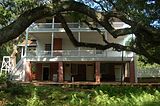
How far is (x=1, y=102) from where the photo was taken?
40.1 ft

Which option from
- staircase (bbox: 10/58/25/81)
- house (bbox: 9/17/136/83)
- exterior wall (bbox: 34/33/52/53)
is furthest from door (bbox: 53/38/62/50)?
staircase (bbox: 10/58/25/81)

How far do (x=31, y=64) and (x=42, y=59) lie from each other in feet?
6.10

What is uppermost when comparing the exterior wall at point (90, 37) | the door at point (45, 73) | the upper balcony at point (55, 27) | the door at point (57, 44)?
the upper balcony at point (55, 27)

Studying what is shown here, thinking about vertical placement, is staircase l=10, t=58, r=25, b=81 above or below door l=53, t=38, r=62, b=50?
below

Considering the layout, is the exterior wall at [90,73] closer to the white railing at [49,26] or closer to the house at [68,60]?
the house at [68,60]

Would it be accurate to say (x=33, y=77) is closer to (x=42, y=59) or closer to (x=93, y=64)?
(x=42, y=59)

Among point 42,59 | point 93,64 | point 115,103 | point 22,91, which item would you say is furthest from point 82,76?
point 115,103

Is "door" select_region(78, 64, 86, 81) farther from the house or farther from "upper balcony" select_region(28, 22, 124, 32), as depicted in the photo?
"upper balcony" select_region(28, 22, 124, 32)

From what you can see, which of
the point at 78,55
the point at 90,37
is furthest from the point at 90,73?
the point at 90,37

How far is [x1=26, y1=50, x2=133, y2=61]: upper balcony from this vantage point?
125ft

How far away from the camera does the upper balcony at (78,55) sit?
125 feet

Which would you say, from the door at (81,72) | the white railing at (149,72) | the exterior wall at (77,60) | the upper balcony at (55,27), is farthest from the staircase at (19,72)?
the white railing at (149,72)

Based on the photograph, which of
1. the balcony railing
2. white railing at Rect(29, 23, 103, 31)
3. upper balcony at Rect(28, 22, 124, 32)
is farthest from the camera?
white railing at Rect(29, 23, 103, 31)

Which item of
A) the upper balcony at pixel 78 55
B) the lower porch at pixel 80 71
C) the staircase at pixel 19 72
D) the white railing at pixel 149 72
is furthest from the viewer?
the white railing at pixel 149 72
